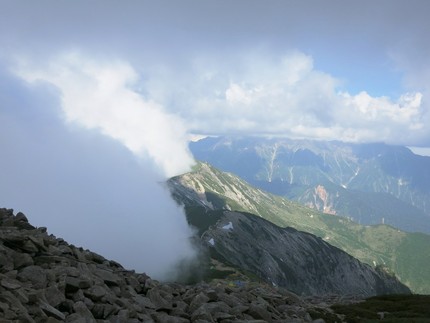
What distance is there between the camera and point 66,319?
867 inches

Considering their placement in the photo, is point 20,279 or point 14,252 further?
point 14,252

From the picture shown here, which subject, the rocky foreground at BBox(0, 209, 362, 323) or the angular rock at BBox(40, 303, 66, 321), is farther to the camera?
the rocky foreground at BBox(0, 209, 362, 323)

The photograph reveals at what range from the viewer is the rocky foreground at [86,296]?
73.3 feet

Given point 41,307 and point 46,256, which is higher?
point 46,256

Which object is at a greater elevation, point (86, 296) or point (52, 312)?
point (86, 296)

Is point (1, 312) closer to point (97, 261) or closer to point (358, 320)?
point (97, 261)

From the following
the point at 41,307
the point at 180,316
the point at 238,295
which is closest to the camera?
the point at 41,307

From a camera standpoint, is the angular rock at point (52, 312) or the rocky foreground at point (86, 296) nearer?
the angular rock at point (52, 312)

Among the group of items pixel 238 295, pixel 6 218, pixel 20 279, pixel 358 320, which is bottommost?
pixel 358 320

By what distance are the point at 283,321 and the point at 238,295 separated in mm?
6088

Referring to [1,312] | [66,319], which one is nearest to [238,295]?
[66,319]

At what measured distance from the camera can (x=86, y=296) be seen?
85.0ft

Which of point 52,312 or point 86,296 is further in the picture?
point 86,296

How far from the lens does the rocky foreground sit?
22334 millimetres
